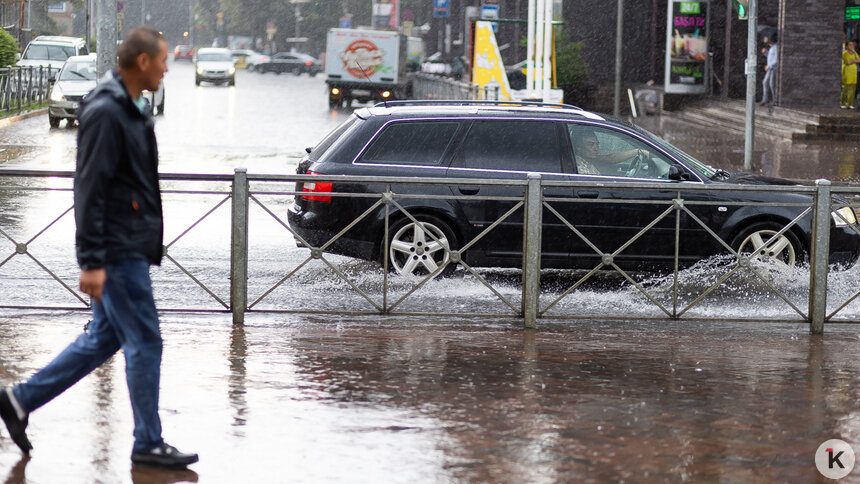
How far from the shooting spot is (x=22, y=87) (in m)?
30.7

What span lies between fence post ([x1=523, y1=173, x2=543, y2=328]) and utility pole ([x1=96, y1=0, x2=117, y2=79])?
15.0ft

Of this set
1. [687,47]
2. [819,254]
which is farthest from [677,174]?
[687,47]

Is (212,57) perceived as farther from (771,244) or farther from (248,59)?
(771,244)

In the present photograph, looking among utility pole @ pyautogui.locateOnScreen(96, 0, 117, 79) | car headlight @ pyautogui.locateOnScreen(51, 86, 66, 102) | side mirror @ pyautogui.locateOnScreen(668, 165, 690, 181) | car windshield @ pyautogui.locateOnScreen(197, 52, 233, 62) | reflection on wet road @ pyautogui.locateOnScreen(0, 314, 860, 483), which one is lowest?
reflection on wet road @ pyautogui.locateOnScreen(0, 314, 860, 483)

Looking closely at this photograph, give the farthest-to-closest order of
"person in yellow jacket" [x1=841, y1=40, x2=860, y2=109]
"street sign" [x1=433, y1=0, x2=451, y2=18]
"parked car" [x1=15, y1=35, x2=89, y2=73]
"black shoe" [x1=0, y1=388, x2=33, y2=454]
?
"street sign" [x1=433, y1=0, x2=451, y2=18] < "parked car" [x1=15, y1=35, x2=89, y2=73] < "person in yellow jacket" [x1=841, y1=40, x2=860, y2=109] < "black shoe" [x1=0, y1=388, x2=33, y2=454]

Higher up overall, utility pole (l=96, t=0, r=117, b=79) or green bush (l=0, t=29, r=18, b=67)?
green bush (l=0, t=29, r=18, b=67)

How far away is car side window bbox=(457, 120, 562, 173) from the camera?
32.4 ft

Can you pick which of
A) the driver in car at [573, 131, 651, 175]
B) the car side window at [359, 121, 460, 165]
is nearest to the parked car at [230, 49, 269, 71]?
the car side window at [359, 121, 460, 165]

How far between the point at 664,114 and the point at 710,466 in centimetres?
3173

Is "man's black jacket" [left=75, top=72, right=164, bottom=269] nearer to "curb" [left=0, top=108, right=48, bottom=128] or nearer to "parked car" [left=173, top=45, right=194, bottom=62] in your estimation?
"curb" [left=0, top=108, right=48, bottom=128]

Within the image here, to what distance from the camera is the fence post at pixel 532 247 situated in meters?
7.82

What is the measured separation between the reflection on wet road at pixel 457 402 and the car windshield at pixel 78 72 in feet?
68.7

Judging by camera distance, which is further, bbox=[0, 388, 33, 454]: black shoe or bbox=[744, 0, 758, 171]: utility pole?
bbox=[744, 0, 758, 171]: utility pole

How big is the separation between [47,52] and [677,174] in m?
32.5
